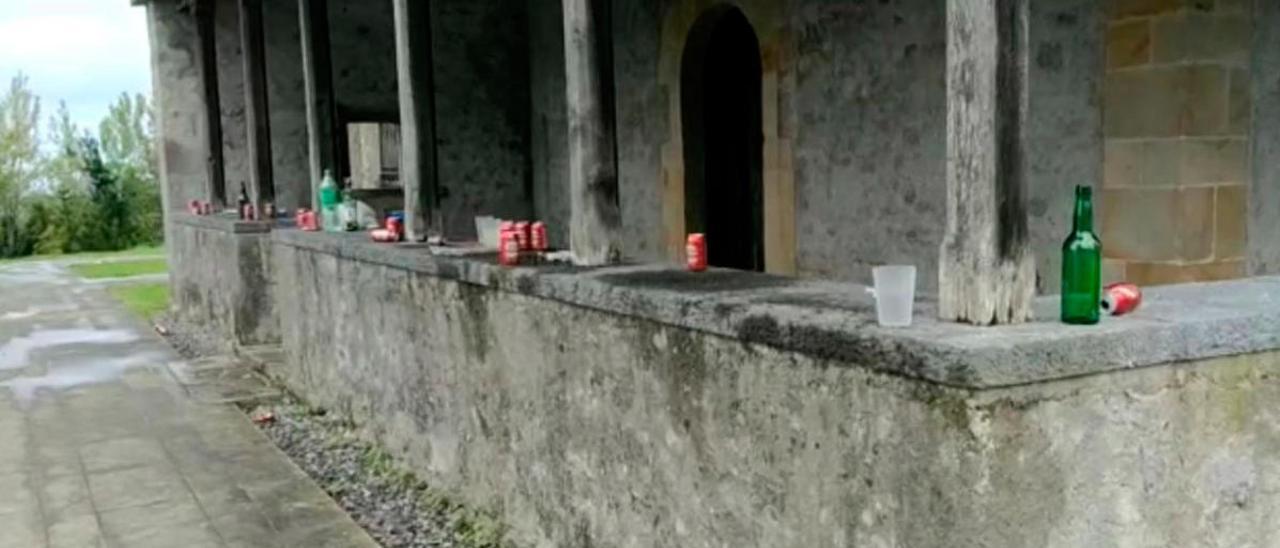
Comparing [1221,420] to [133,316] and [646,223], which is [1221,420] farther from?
[133,316]

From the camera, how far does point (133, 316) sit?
1079cm

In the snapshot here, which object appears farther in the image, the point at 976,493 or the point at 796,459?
the point at 796,459

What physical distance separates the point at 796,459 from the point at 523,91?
7860 millimetres

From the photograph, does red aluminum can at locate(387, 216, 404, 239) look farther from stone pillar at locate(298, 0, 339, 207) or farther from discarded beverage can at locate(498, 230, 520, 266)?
stone pillar at locate(298, 0, 339, 207)

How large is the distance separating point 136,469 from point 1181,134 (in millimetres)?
4637

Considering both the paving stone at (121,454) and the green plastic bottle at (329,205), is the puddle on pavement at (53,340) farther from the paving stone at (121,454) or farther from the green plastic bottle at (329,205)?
the green plastic bottle at (329,205)

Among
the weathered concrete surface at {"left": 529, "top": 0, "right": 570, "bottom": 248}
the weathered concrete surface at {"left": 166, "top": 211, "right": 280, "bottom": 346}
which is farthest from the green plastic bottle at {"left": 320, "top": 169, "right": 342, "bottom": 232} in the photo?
the weathered concrete surface at {"left": 529, "top": 0, "right": 570, "bottom": 248}

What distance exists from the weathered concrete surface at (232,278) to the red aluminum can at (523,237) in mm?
4511

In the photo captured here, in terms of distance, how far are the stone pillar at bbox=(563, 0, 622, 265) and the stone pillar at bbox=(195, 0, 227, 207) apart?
653cm

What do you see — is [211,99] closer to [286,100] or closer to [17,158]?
[286,100]

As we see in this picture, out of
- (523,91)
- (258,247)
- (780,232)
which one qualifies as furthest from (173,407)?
(523,91)

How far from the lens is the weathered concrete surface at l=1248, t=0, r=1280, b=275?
12.8 ft

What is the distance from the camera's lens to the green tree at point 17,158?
71.9 feet

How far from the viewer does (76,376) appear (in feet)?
24.4
